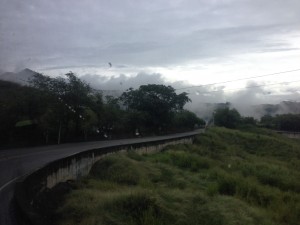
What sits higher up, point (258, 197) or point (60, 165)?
point (60, 165)

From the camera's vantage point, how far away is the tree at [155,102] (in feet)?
203

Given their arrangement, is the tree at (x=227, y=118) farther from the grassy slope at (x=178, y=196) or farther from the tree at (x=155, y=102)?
the grassy slope at (x=178, y=196)

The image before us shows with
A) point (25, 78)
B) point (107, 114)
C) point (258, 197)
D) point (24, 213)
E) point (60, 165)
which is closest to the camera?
point (24, 213)

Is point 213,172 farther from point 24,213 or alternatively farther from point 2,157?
point 24,213

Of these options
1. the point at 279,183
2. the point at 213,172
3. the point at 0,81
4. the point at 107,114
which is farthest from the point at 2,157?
the point at 107,114

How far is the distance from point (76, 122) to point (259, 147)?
20430 millimetres

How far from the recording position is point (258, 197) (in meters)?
15.8

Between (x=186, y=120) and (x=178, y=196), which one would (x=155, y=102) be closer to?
(x=186, y=120)

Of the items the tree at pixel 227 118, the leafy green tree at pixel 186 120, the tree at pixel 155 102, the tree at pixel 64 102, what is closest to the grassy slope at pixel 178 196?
the tree at pixel 64 102

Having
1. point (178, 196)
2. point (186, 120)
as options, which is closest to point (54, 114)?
point (178, 196)

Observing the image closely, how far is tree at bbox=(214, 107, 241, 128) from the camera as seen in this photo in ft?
276

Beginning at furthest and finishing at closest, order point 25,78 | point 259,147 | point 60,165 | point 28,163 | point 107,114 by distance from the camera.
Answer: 1. point 107,114
2. point 259,147
3. point 25,78
4. point 28,163
5. point 60,165

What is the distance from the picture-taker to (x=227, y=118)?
279 ft

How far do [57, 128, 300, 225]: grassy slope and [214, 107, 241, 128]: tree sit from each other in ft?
195
